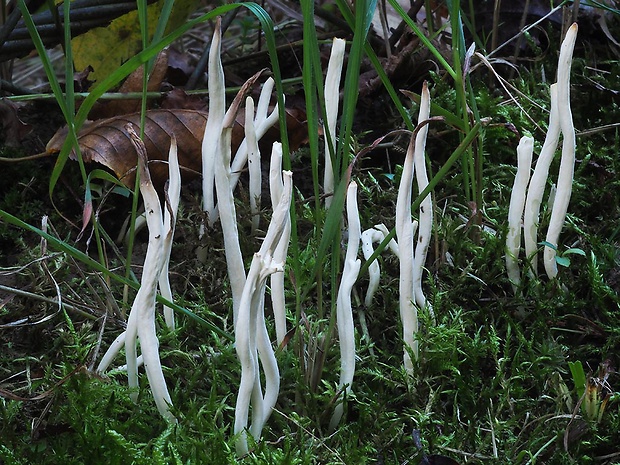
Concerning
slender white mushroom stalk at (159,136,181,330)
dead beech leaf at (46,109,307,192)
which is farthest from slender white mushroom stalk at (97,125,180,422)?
dead beech leaf at (46,109,307,192)

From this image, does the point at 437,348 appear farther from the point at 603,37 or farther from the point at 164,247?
the point at 603,37

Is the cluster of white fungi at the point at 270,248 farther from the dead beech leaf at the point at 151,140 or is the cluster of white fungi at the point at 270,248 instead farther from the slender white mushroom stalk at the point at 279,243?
the dead beech leaf at the point at 151,140

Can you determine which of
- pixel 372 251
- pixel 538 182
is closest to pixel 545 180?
pixel 538 182

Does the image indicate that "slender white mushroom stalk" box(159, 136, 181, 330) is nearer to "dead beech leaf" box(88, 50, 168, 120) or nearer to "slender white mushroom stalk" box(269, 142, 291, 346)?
"slender white mushroom stalk" box(269, 142, 291, 346)

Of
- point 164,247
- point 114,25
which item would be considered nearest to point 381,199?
point 164,247

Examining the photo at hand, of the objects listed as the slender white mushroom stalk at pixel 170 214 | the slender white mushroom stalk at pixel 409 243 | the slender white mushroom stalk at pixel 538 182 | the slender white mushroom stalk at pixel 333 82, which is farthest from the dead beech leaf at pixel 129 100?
the slender white mushroom stalk at pixel 538 182

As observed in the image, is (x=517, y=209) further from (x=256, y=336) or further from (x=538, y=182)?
(x=256, y=336)
